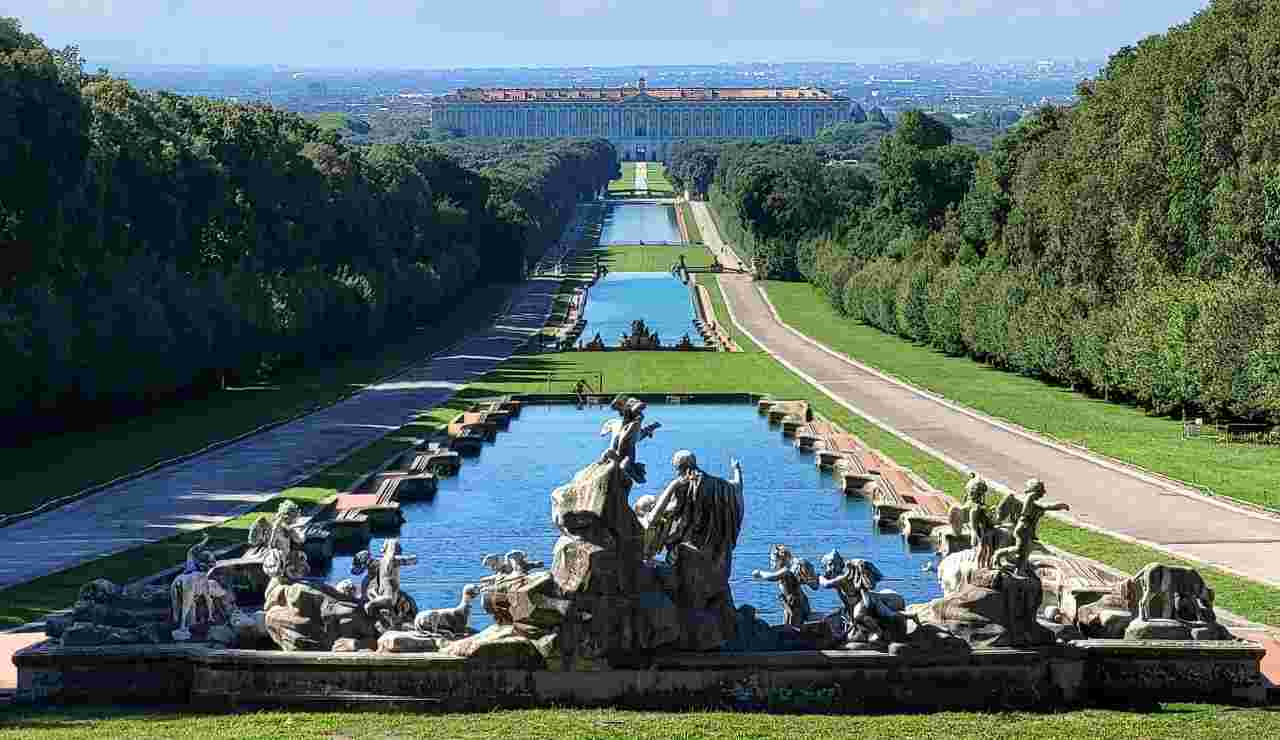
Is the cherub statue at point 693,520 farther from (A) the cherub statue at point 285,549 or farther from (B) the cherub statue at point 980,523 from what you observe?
(A) the cherub statue at point 285,549

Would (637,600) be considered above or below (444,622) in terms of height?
above

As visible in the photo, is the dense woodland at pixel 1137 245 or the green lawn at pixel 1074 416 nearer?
the green lawn at pixel 1074 416

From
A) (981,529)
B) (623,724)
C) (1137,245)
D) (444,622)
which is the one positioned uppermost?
(981,529)

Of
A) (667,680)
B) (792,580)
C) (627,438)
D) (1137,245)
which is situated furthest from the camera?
(1137,245)

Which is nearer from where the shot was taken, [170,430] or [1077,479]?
[1077,479]

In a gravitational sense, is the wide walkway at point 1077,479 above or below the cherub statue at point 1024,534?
below

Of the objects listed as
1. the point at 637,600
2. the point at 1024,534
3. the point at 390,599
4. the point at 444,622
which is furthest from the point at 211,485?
the point at 1024,534

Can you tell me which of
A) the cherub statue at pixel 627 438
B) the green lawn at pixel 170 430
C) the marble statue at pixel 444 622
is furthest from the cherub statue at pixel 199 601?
the green lawn at pixel 170 430

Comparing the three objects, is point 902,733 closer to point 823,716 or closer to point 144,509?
point 823,716

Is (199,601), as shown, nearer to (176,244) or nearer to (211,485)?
(211,485)

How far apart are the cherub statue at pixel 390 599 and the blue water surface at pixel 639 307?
Result: 2618 inches

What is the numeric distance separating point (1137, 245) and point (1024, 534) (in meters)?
47.6

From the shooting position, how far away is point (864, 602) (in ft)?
88.8

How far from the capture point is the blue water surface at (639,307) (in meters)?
104
